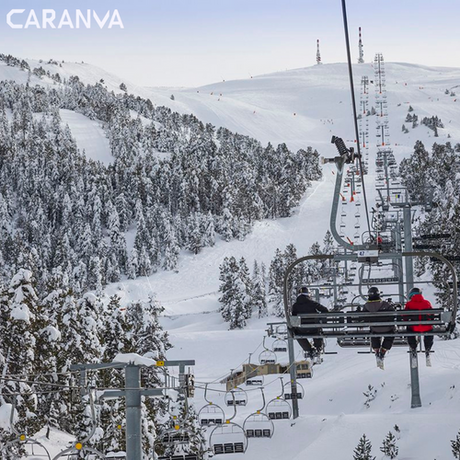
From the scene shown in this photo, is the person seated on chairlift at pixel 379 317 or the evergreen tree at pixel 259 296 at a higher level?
the person seated on chairlift at pixel 379 317

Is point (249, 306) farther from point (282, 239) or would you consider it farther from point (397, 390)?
point (397, 390)

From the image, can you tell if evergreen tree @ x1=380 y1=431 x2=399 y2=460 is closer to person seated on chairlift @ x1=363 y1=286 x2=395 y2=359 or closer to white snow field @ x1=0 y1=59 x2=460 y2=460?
white snow field @ x1=0 y1=59 x2=460 y2=460

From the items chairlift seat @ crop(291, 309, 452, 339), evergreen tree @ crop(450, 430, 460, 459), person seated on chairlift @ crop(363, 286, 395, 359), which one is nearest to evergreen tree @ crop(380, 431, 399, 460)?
evergreen tree @ crop(450, 430, 460, 459)

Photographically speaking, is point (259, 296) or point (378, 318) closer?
point (378, 318)

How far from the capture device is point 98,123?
474 feet

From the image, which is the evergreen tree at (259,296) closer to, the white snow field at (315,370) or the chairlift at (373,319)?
the white snow field at (315,370)

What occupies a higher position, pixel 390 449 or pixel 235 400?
pixel 235 400

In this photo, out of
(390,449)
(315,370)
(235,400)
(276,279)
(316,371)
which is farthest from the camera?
(276,279)

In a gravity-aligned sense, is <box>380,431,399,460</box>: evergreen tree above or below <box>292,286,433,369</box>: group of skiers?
below

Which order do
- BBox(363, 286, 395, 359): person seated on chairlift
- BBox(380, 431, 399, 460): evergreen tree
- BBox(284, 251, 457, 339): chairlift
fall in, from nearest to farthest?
BBox(284, 251, 457, 339): chairlift < BBox(363, 286, 395, 359): person seated on chairlift < BBox(380, 431, 399, 460): evergreen tree

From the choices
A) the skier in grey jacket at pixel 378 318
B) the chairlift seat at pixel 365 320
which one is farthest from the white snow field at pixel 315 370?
the chairlift seat at pixel 365 320

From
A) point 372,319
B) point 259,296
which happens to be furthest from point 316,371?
point 372,319

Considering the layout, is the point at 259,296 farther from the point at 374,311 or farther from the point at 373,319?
the point at 373,319

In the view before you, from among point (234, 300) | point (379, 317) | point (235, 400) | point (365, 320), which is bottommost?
point (234, 300)
